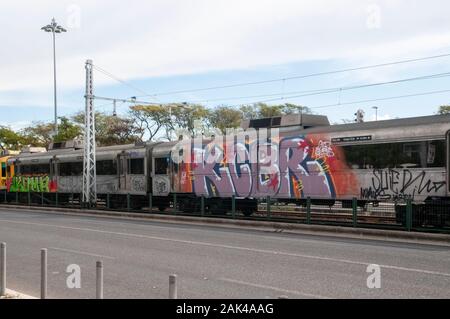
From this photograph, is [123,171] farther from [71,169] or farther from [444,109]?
[444,109]

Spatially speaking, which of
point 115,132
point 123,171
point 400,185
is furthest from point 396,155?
point 115,132

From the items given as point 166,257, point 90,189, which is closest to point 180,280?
point 166,257

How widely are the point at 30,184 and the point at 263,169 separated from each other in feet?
69.0

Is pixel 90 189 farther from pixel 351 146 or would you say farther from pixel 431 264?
pixel 431 264

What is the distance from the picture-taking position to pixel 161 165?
26453 millimetres

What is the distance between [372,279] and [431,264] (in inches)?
96.4

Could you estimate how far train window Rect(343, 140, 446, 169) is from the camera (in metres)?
16.1

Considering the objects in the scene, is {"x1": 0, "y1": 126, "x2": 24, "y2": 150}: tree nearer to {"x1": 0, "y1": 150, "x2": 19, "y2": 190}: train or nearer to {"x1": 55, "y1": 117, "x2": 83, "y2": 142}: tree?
{"x1": 55, "y1": 117, "x2": 83, "y2": 142}: tree

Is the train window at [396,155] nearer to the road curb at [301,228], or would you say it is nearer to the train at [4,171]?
the road curb at [301,228]

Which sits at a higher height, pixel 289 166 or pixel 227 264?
pixel 289 166

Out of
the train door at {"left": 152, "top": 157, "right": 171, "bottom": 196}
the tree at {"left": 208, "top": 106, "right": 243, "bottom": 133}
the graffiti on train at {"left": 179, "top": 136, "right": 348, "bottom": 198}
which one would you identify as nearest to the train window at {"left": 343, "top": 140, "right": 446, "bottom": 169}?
the graffiti on train at {"left": 179, "top": 136, "right": 348, "bottom": 198}

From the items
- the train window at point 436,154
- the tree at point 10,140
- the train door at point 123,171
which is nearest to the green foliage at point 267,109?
the tree at point 10,140

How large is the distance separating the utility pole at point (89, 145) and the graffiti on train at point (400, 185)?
14.9 meters

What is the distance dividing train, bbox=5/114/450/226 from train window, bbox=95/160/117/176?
5 centimetres
